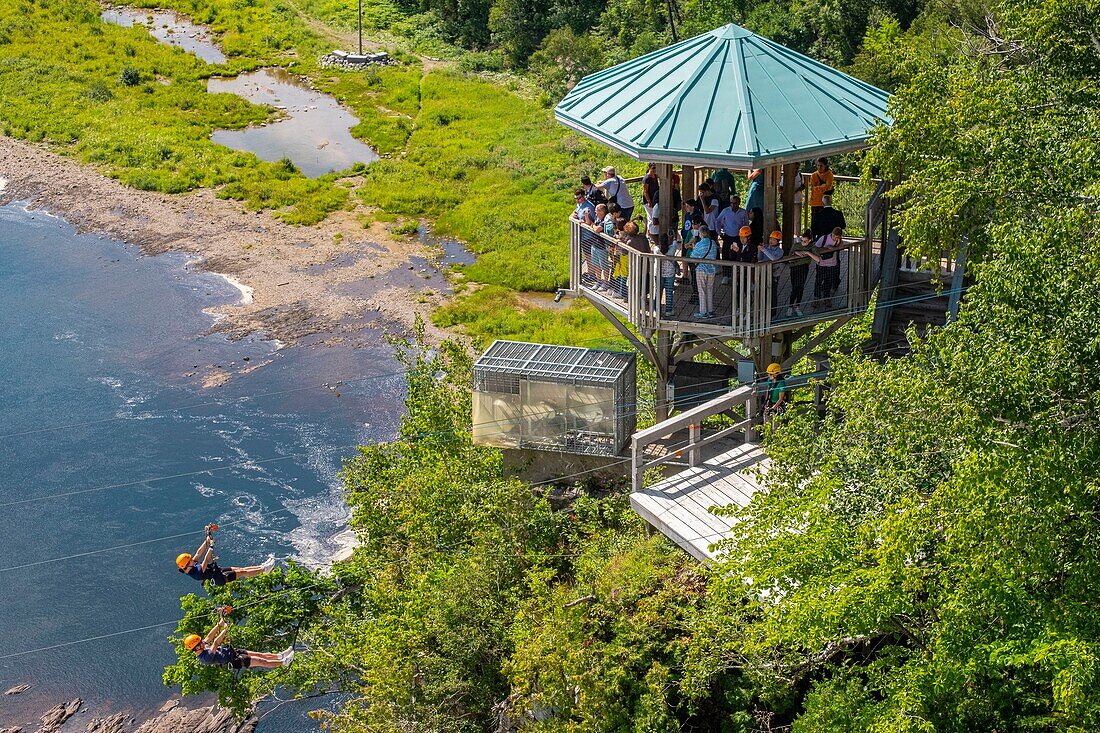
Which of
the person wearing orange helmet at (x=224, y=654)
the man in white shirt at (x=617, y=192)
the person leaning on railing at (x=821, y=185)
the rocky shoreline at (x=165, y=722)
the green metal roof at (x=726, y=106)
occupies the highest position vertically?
the green metal roof at (x=726, y=106)

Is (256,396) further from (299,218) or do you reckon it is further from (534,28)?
(534,28)

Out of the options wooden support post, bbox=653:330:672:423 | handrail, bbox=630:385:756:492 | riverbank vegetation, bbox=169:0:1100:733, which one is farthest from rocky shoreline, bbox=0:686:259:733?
handrail, bbox=630:385:756:492

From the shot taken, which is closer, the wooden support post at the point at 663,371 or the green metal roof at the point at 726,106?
the green metal roof at the point at 726,106

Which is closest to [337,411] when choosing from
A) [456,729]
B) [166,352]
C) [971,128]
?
[166,352]

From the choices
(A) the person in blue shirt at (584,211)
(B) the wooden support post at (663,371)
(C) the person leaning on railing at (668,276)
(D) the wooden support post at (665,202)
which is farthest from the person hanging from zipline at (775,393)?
(A) the person in blue shirt at (584,211)

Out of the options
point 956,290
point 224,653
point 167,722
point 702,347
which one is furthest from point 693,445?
point 167,722

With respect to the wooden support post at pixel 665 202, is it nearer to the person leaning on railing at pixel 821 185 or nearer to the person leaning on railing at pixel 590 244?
the person leaning on railing at pixel 590 244

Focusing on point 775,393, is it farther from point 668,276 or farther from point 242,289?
point 242,289
